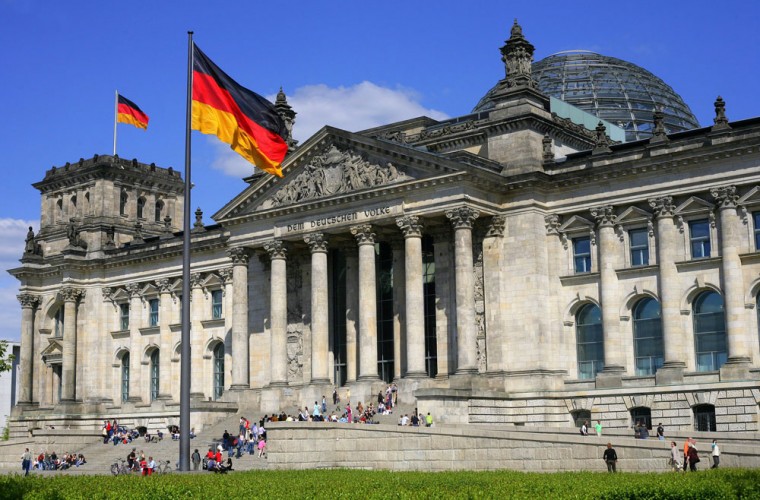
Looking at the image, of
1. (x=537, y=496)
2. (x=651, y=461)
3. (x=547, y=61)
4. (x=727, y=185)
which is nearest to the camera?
(x=537, y=496)

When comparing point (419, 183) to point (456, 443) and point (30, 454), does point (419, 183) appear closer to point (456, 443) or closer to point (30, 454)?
point (456, 443)

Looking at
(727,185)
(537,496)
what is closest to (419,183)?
(727,185)

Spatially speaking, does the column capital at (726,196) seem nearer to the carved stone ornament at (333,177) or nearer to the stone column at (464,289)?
the stone column at (464,289)

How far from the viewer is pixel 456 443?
49.0 m

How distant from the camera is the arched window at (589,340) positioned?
61.0 metres

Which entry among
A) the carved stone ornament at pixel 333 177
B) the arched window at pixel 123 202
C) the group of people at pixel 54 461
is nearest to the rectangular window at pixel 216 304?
the carved stone ornament at pixel 333 177

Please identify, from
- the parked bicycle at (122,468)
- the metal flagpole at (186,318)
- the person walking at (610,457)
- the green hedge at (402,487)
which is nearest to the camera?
the green hedge at (402,487)

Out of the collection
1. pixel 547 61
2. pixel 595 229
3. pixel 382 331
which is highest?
pixel 547 61

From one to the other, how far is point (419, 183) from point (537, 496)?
37477 millimetres

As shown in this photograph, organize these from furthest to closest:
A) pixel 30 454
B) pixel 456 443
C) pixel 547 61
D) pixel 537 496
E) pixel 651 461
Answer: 1. pixel 547 61
2. pixel 30 454
3. pixel 456 443
4. pixel 651 461
5. pixel 537 496

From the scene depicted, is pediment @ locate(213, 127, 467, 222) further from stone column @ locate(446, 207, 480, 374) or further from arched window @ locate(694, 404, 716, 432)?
arched window @ locate(694, 404, 716, 432)

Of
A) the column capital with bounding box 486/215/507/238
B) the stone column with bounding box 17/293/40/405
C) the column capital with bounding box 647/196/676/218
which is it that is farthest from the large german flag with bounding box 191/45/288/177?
the stone column with bounding box 17/293/40/405

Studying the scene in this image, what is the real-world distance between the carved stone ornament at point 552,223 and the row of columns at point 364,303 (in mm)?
4513

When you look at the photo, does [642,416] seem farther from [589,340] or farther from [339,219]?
[339,219]
